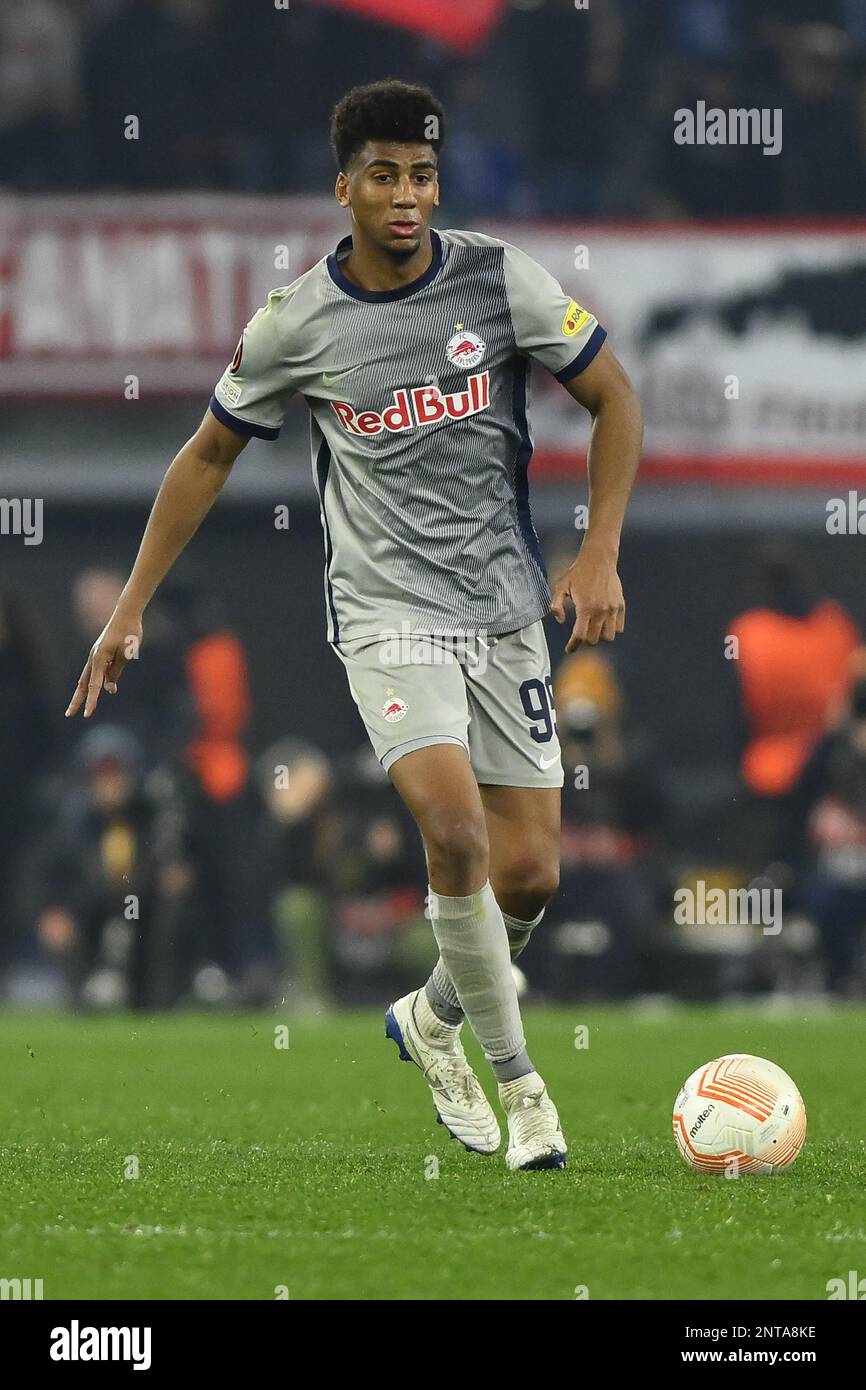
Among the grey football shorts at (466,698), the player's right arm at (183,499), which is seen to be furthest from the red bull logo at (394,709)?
the player's right arm at (183,499)

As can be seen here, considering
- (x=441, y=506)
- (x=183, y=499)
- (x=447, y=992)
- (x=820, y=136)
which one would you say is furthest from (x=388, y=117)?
(x=820, y=136)

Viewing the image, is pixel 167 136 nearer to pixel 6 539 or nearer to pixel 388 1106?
pixel 6 539

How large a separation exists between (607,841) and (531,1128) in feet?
21.4

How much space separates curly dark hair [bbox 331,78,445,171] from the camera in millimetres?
5672

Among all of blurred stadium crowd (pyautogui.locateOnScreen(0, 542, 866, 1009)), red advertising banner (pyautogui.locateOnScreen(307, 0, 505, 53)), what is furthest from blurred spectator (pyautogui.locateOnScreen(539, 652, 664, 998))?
red advertising banner (pyautogui.locateOnScreen(307, 0, 505, 53))

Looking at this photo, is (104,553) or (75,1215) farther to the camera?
(104,553)

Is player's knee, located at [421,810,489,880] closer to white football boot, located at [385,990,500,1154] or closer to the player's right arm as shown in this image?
white football boot, located at [385,990,500,1154]

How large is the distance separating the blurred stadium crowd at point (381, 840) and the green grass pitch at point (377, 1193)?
2.92m

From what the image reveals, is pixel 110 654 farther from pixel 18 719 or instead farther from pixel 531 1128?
pixel 18 719

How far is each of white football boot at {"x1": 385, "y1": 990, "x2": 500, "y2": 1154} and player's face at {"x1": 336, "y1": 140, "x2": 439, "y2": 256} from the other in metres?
1.88

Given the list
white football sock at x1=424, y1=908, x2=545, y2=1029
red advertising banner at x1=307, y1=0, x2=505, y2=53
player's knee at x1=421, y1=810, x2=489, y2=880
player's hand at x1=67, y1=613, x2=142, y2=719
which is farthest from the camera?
red advertising banner at x1=307, y1=0, x2=505, y2=53

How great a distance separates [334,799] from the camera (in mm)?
12578
